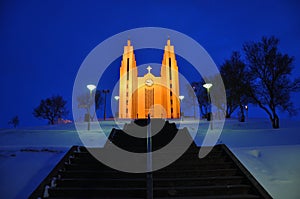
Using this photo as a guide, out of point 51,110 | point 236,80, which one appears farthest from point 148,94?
point 236,80

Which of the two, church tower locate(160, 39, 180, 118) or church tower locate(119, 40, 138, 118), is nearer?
church tower locate(119, 40, 138, 118)

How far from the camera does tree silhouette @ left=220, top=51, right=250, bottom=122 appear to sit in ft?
52.4

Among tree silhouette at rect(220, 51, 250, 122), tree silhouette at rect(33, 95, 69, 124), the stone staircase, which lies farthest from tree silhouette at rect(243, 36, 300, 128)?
tree silhouette at rect(33, 95, 69, 124)

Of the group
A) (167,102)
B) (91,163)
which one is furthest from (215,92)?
(91,163)

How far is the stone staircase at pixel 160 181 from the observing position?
15.2 feet

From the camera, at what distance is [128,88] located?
40031 millimetres

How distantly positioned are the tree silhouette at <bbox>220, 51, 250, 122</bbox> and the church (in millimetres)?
16486

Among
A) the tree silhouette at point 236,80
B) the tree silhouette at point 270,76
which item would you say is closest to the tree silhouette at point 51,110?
the tree silhouette at point 236,80

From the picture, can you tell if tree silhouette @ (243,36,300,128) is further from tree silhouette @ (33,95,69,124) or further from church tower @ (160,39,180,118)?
tree silhouette @ (33,95,69,124)

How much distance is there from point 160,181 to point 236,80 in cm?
1496

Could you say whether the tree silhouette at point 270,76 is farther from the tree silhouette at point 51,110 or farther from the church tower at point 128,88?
the tree silhouette at point 51,110

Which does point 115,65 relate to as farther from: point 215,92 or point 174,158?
point 174,158

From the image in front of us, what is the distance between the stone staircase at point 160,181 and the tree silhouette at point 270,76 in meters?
11.6

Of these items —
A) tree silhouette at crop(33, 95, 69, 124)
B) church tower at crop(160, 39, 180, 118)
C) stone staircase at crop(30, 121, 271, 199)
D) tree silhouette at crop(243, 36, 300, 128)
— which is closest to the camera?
stone staircase at crop(30, 121, 271, 199)
